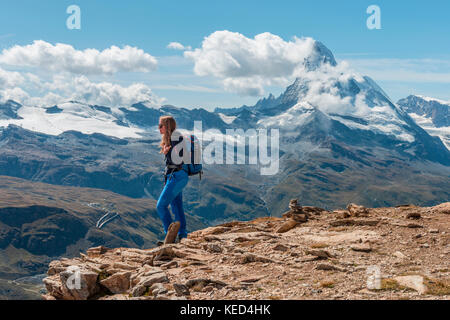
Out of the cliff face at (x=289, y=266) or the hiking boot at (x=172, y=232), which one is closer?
the cliff face at (x=289, y=266)

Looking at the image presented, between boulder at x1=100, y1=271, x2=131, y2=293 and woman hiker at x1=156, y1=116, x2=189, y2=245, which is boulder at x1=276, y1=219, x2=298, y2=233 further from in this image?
boulder at x1=100, y1=271, x2=131, y2=293

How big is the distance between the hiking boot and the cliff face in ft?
2.02

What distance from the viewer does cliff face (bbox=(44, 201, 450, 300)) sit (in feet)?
42.9

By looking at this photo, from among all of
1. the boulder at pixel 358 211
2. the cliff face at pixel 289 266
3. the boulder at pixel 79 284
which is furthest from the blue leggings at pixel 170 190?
the boulder at pixel 358 211

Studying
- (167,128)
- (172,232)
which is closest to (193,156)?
(167,128)

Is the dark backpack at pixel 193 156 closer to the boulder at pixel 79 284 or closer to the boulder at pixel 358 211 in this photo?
the boulder at pixel 79 284

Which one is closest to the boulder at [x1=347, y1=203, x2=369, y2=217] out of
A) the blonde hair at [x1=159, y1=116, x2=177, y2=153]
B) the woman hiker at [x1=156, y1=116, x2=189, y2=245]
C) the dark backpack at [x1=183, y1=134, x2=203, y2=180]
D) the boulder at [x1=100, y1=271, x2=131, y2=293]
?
the dark backpack at [x1=183, y1=134, x2=203, y2=180]

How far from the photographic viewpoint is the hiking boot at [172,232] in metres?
20.8

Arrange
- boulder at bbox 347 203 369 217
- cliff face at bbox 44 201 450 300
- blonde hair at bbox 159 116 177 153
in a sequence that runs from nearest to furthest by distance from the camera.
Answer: cliff face at bbox 44 201 450 300
blonde hair at bbox 159 116 177 153
boulder at bbox 347 203 369 217

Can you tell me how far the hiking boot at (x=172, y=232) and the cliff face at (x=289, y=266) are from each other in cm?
62

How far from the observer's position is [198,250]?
19391 millimetres

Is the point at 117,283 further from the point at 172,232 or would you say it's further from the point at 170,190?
the point at 172,232
